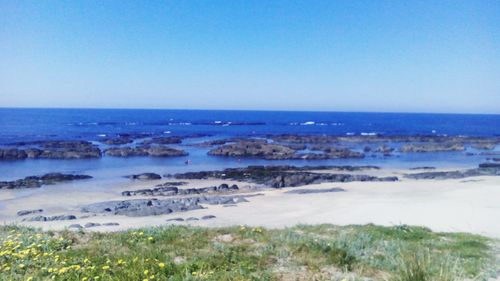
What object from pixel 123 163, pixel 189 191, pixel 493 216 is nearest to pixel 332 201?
pixel 493 216

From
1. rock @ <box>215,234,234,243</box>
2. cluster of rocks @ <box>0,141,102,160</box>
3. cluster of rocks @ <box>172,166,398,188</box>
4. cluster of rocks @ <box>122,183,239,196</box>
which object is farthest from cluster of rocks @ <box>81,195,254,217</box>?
cluster of rocks @ <box>0,141,102,160</box>

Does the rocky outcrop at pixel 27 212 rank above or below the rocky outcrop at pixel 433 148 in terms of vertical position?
above

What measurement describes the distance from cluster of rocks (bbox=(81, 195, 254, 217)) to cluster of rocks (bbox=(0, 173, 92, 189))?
27.1 ft

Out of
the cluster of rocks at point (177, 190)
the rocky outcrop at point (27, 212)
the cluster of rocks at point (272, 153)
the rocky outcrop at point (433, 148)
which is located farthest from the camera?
the rocky outcrop at point (433, 148)

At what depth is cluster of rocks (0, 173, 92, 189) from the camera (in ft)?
81.8

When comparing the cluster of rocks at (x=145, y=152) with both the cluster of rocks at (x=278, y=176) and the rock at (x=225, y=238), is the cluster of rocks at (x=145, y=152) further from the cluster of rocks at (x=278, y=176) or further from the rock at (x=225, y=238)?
the rock at (x=225, y=238)

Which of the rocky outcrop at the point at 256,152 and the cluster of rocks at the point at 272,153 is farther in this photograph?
the rocky outcrop at the point at 256,152

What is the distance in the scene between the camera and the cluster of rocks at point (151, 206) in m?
A: 17.6

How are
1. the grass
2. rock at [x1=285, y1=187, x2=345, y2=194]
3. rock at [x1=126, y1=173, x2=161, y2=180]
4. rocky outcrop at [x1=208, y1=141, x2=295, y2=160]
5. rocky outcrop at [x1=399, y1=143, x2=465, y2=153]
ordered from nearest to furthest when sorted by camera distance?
1. the grass
2. rock at [x1=285, y1=187, x2=345, y2=194]
3. rock at [x1=126, y1=173, x2=161, y2=180]
4. rocky outcrop at [x1=208, y1=141, x2=295, y2=160]
5. rocky outcrop at [x1=399, y1=143, x2=465, y2=153]

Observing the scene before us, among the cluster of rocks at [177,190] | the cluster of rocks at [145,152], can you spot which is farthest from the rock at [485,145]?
the cluster of rocks at [177,190]

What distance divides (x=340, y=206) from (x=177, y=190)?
997 centimetres

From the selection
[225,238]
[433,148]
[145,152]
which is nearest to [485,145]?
[433,148]

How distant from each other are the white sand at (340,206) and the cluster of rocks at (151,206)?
2.07 ft

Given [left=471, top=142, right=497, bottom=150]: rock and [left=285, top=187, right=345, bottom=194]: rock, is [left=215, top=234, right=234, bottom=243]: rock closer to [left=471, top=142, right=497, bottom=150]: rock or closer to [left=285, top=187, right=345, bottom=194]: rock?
[left=285, top=187, right=345, bottom=194]: rock
